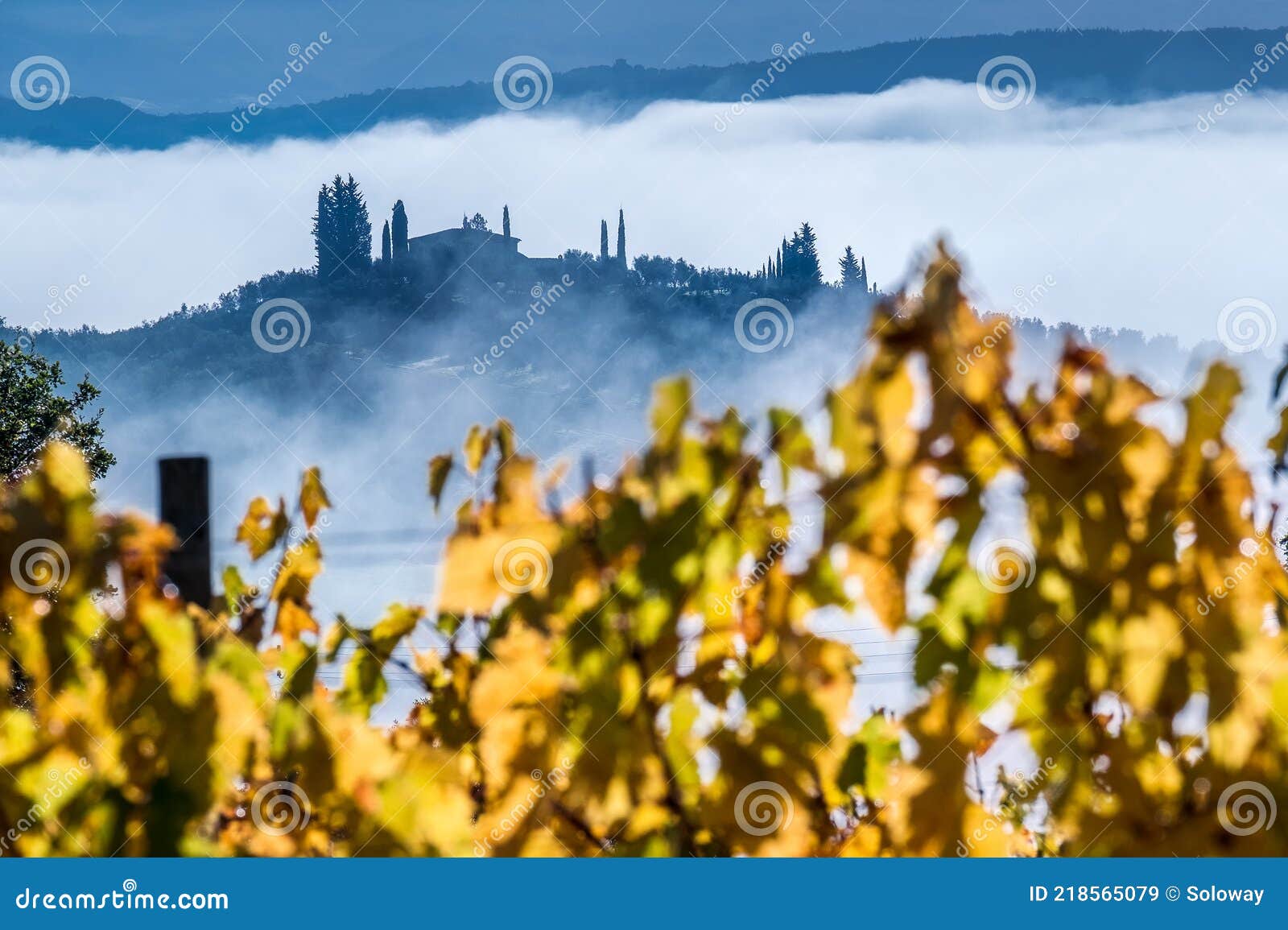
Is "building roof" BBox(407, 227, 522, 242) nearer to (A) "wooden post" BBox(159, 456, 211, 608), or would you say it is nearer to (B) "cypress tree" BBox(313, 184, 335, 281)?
(B) "cypress tree" BBox(313, 184, 335, 281)

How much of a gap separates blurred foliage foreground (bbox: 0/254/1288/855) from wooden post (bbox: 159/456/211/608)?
0.22 metres

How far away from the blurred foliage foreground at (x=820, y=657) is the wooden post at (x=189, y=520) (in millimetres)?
222

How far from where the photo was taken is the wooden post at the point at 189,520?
6.41 ft

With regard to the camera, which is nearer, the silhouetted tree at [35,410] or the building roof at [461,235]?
the silhouetted tree at [35,410]

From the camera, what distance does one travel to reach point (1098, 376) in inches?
56.6

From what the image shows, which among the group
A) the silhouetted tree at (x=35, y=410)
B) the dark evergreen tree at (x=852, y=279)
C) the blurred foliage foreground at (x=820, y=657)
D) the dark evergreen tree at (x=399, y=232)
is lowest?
the blurred foliage foreground at (x=820, y=657)

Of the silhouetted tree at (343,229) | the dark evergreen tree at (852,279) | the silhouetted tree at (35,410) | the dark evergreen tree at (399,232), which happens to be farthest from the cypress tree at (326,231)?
the dark evergreen tree at (852,279)

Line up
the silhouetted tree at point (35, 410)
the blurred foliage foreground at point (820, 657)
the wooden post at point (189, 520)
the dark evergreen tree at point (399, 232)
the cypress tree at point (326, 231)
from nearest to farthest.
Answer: the blurred foliage foreground at point (820, 657), the wooden post at point (189, 520), the silhouetted tree at point (35, 410), the cypress tree at point (326, 231), the dark evergreen tree at point (399, 232)

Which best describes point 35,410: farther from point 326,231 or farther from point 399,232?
point 399,232

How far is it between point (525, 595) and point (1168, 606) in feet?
2.92

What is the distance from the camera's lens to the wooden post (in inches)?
76.9

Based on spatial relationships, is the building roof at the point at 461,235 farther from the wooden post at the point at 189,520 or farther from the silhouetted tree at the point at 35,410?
the wooden post at the point at 189,520

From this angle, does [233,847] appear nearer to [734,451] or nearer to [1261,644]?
[734,451]

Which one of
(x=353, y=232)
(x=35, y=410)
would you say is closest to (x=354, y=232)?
(x=353, y=232)
